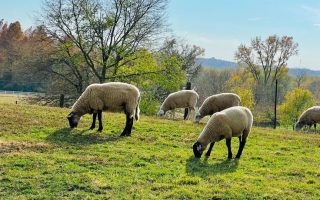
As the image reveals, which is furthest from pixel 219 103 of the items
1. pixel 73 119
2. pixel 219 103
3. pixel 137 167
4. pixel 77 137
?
pixel 137 167

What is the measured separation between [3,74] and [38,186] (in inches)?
2723

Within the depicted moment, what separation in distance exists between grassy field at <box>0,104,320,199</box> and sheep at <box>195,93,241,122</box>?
4536 millimetres

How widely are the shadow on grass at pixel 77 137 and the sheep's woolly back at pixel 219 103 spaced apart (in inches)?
290

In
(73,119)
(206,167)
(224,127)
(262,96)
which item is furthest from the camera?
(262,96)

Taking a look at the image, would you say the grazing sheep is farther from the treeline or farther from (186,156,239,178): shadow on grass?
the treeline

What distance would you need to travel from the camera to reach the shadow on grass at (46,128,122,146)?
512 inches

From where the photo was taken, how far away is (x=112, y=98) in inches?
576

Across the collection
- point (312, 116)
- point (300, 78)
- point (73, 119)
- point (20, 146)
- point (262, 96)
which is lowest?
point (20, 146)

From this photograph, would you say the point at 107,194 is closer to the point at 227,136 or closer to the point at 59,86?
the point at 227,136

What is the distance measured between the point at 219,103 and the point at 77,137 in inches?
348

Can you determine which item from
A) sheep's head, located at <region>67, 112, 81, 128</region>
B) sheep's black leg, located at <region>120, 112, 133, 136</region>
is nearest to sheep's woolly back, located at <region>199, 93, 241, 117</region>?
sheep's black leg, located at <region>120, 112, 133, 136</region>

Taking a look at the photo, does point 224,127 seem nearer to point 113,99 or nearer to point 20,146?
point 113,99

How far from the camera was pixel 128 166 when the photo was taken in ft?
33.9

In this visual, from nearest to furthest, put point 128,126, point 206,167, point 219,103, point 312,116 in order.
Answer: point 206,167 < point 128,126 < point 219,103 < point 312,116
